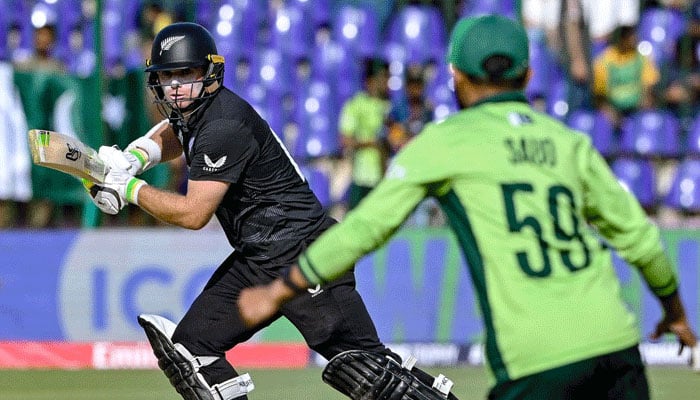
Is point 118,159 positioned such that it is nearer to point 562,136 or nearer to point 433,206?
point 562,136

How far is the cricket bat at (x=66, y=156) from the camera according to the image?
5285 mm

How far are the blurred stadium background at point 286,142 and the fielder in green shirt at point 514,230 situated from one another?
608cm

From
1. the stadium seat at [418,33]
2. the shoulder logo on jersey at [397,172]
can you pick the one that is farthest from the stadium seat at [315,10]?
the shoulder logo on jersey at [397,172]

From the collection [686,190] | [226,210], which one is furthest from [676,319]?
[686,190]

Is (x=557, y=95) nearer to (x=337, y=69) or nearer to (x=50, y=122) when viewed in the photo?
(x=337, y=69)

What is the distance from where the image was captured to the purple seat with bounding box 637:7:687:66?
11094mm

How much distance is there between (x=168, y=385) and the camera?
8867 millimetres

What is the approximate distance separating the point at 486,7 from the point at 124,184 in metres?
6.24

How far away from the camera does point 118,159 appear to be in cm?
544

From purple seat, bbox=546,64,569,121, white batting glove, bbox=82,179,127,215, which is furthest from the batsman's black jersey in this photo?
purple seat, bbox=546,64,569,121

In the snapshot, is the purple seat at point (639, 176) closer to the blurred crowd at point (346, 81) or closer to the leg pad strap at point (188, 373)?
the blurred crowd at point (346, 81)

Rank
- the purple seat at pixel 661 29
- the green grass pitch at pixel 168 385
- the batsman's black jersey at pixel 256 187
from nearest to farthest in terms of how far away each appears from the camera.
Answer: the batsman's black jersey at pixel 256 187 < the green grass pitch at pixel 168 385 < the purple seat at pixel 661 29

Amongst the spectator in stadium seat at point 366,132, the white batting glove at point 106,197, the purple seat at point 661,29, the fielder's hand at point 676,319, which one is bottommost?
the spectator in stadium seat at point 366,132

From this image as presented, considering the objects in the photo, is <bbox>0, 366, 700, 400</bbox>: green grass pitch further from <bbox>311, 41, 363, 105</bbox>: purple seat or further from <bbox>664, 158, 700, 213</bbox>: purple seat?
<bbox>311, 41, 363, 105</bbox>: purple seat
